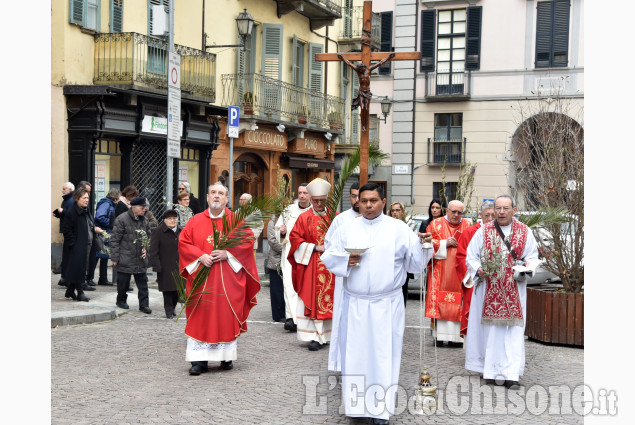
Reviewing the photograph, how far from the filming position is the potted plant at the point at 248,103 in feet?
76.2

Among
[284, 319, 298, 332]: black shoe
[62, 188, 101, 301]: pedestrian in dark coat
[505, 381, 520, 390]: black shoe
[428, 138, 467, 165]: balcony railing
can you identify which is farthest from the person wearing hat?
[428, 138, 467, 165]: balcony railing

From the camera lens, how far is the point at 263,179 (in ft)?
84.0

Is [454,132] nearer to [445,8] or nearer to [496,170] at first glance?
[496,170]

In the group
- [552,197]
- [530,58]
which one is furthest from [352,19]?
[552,197]

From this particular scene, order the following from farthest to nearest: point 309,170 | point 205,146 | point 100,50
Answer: point 309,170 < point 205,146 < point 100,50

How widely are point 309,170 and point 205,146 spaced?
7.88m

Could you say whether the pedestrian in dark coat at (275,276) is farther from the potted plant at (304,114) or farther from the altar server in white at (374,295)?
the potted plant at (304,114)

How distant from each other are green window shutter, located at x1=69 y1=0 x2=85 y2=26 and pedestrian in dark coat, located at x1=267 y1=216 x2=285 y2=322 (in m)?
7.33

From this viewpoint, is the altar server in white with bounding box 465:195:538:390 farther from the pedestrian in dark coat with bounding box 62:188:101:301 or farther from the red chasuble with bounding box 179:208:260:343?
the pedestrian in dark coat with bounding box 62:188:101:301

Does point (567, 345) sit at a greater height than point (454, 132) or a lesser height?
lesser

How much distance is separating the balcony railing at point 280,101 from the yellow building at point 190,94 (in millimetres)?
37

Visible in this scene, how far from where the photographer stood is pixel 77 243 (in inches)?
504

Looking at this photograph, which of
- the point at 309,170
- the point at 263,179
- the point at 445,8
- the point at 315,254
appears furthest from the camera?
the point at 445,8

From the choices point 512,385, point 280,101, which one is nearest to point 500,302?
point 512,385
